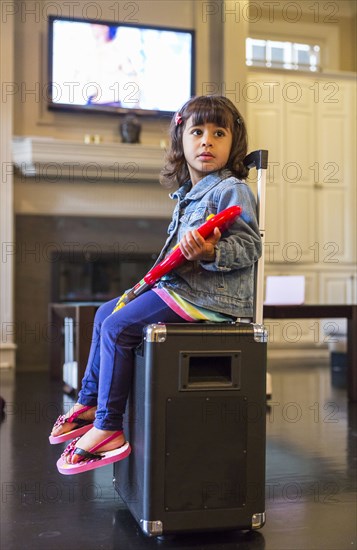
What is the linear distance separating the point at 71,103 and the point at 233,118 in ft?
11.6

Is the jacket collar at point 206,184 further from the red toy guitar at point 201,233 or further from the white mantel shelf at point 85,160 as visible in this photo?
the white mantel shelf at point 85,160

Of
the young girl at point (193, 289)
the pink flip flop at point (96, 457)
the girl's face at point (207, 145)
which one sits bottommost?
the pink flip flop at point (96, 457)

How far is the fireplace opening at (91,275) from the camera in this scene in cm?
496

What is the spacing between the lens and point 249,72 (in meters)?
5.38

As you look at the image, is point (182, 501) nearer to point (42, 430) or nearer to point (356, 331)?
point (42, 430)

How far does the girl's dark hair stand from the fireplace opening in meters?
3.21

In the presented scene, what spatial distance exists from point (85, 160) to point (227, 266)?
11.3ft

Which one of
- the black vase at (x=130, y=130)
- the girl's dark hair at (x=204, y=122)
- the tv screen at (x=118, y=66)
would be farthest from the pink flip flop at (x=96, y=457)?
the tv screen at (x=118, y=66)

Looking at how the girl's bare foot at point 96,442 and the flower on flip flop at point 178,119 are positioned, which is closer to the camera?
the girl's bare foot at point 96,442

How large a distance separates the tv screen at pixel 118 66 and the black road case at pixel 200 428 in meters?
3.83

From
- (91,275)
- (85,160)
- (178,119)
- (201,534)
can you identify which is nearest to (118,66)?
(85,160)

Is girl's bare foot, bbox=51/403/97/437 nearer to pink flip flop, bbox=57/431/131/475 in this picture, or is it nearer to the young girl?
the young girl

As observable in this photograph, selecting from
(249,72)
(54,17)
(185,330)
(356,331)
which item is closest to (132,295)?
(185,330)

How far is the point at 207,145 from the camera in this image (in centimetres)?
163
